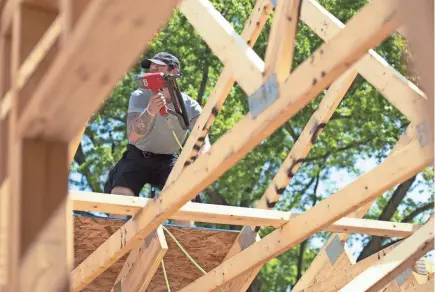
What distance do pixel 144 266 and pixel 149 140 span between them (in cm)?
108

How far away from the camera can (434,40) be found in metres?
1.91

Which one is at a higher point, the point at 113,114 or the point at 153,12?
A: the point at 113,114

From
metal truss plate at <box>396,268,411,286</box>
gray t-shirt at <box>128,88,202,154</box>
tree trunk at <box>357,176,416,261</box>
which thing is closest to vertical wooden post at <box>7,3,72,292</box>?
gray t-shirt at <box>128,88,202,154</box>

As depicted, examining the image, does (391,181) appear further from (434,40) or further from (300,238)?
(434,40)

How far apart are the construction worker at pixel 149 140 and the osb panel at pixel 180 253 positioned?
52cm

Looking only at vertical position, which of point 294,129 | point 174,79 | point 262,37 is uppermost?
point 262,37

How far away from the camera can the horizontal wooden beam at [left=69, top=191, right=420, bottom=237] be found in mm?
4680

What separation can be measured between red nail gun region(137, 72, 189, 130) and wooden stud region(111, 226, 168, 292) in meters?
0.79

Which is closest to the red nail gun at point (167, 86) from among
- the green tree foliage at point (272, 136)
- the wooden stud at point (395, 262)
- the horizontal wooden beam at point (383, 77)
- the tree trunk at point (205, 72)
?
the horizontal wooden beam at point (383, 77)

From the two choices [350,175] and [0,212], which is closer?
[0,212]

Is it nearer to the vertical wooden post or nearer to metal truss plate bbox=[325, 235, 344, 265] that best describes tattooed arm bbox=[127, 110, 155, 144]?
metal truss plate bbox=[325, 235, 344, 265]

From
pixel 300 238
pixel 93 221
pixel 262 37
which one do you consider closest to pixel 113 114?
pixel 262 37

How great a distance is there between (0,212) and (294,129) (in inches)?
446

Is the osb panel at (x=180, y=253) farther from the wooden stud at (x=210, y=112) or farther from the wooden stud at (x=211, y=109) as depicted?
the wooden stud at (x=211, y=109)
